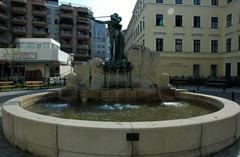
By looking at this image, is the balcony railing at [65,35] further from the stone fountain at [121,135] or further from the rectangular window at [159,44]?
the stone fountain at [121,135]

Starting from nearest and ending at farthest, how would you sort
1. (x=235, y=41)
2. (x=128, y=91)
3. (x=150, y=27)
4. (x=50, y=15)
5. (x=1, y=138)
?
(x=1, y=138) → (x=128, y=91) → (x=235, y=41) → (x=150, y=27) → (x=50, y=15)

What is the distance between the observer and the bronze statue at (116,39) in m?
12.7

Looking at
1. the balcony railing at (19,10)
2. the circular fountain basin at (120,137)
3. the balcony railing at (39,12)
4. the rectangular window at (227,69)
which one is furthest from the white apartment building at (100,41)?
the circular fountain basin at (120,137)

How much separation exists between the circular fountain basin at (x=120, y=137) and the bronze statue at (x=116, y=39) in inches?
285

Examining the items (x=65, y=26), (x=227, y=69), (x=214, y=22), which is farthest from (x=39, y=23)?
(x=227, y=69)

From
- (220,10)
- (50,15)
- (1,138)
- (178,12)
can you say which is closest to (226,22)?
(220,10)

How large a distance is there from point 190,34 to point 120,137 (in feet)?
139

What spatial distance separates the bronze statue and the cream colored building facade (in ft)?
103

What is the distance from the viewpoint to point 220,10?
45.6 meters

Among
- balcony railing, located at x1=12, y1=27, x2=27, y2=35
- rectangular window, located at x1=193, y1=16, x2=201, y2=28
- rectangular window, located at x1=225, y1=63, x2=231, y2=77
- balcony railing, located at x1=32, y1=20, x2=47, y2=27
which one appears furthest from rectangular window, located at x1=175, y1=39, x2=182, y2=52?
balcony railing, located at x1=32, y1=20, x2=47, y2=27

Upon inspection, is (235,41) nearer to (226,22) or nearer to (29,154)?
(226,22)

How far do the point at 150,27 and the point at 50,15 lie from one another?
150 ft

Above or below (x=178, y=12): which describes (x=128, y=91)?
below

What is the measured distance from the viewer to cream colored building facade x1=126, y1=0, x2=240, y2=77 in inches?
1735
